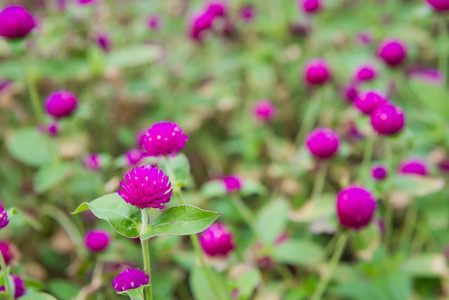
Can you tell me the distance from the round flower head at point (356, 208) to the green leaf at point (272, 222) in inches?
16.0

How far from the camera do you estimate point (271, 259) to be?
5.57 ft

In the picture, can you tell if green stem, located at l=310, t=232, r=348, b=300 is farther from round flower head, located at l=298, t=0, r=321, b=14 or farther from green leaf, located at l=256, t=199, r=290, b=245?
round flower head, located at l=298, t=0, r=321, b=14

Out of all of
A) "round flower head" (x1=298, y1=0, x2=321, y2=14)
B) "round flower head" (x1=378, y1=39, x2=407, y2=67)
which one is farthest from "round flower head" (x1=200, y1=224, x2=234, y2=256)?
"round flower head" (x1=298, y1=0, x2=321, y2=14)

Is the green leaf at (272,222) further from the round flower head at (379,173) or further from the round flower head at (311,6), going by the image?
the round flower head at (311,6)

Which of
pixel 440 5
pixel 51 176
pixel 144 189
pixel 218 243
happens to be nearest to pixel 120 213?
pixel 144 189

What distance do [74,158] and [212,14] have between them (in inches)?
35.7

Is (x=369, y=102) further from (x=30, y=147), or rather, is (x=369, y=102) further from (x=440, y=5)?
(x=30, y=147)

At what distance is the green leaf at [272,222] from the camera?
1628 mm

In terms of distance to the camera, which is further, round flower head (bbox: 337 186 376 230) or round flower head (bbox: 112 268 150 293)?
round flower head (bbox: 337 186 376 230)

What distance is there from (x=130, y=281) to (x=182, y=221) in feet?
0.46

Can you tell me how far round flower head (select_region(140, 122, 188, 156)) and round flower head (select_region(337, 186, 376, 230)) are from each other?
442mm

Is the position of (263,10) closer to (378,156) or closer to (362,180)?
(378,156)

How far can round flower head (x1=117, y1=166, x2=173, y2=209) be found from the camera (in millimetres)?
882

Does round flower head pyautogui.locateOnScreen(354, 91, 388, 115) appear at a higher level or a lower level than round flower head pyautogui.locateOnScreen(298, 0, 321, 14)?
lower
